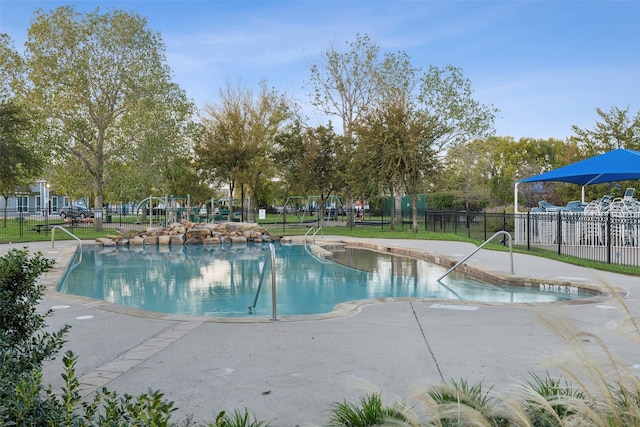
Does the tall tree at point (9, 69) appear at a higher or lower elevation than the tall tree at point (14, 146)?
higher

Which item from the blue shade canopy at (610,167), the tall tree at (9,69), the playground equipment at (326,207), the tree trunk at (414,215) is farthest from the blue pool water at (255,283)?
the tall tree at (9,69)

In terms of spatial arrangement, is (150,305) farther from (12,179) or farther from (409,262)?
(12,179)

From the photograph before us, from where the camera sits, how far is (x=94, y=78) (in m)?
22.3

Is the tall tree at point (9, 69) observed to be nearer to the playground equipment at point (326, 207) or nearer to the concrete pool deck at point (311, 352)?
the playground equipment at point (326, 207)

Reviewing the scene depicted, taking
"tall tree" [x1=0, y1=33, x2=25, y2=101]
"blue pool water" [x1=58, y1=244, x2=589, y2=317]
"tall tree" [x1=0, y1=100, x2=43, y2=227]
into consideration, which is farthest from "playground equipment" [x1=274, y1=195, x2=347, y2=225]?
"tall tree" [x1=0, y1=33, x2=25, y2=101]

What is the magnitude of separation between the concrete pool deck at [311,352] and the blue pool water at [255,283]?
69.1 inches

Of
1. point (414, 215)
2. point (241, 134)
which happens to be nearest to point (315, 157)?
point (241, 134)

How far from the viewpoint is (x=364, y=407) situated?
2.75m

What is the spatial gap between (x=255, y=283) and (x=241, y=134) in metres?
20.7

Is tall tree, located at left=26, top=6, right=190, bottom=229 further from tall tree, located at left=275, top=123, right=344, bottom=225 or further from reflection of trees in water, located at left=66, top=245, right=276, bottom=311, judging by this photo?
reflection of trees in water, located at left=66, top=245, right=276, bottom=311

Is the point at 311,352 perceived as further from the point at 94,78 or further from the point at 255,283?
the point at 94,78

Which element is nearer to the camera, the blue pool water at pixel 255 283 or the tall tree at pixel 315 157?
the blue pool water at pixel 255 283

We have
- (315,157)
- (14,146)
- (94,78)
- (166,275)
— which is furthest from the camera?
(315,157)

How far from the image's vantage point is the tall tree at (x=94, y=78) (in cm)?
2150
